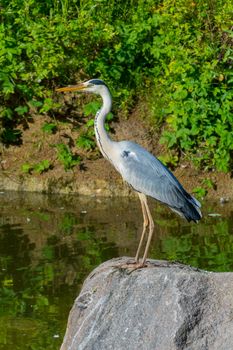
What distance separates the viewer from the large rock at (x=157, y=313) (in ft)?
22.3

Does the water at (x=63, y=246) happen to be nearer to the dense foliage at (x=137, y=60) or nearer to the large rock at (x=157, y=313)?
the dense foliage at (x=137, y=60)

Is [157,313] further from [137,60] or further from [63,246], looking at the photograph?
[137,60]

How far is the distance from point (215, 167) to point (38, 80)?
253 cm

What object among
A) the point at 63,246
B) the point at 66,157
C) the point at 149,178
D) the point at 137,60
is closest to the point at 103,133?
the point at 149,178

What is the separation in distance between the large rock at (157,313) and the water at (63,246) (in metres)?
1.42

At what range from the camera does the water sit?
9.20m

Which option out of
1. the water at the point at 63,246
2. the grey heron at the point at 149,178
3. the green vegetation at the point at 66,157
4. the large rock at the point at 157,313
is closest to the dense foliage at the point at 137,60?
the green vegetation at the point at 66,157

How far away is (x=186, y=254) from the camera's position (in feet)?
35.6

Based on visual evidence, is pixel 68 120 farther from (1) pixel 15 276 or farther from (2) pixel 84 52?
(1) pixel 15 276

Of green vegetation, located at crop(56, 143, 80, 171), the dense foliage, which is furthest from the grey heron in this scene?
green vegetation, located at crop(56, 143, 80, 171)

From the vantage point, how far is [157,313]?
6.99 metres

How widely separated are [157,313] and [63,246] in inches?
167

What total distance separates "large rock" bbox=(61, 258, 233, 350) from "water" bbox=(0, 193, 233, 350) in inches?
56.0

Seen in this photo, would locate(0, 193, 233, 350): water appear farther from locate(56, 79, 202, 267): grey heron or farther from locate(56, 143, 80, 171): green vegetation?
locate(56, 79, 202, 267): grey heron
